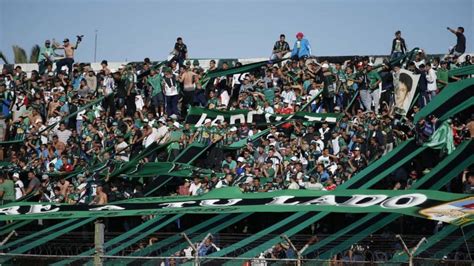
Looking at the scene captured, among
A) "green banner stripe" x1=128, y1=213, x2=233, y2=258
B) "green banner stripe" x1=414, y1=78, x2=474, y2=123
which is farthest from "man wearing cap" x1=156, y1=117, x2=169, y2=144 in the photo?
"green banner stripe" x1=414, y1=78, x2=474, y2=123

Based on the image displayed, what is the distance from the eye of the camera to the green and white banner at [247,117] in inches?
1013

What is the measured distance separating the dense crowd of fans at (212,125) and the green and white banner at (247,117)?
179 millimetres

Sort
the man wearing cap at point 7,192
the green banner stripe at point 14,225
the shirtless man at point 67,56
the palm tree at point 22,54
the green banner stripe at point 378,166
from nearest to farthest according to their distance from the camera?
the green banner stripe at point 378,166 → the green banner stripe at point 14,225 → the man wearing cap at point 7,192 → the shirtless man at point 67,56 → the palm tree at point 22,54

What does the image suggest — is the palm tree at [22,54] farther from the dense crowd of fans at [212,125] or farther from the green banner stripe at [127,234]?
the green banner stripe at [127,234]

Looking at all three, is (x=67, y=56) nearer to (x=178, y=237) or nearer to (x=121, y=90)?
(x=121, y=90)

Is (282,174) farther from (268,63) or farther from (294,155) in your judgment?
(268,63)

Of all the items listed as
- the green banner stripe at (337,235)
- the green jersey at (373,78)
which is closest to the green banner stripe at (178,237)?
the green banner stripe at (337,235)

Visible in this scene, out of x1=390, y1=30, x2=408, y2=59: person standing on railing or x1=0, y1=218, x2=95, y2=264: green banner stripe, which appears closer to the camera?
x1=0, y1=218, x2=95, y2=264: green banner stripe

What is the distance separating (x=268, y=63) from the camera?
28.7 meters

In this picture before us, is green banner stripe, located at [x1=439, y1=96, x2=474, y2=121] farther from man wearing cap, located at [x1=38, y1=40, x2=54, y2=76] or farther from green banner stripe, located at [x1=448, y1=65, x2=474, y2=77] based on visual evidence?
man wearing cap, located at [x1=38, y1=40, x2=54, y2=76]

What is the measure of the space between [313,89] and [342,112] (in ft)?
4.79

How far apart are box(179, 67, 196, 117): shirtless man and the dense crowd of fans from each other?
25mm

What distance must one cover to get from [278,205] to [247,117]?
22.7 feet

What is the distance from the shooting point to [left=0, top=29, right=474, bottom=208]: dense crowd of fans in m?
23.5
